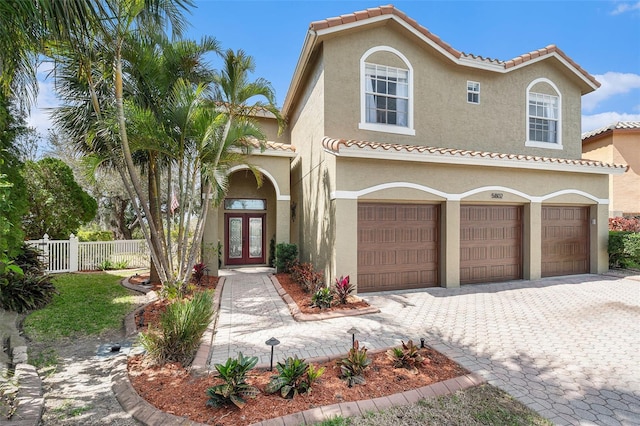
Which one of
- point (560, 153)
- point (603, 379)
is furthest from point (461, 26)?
point (603, 379)

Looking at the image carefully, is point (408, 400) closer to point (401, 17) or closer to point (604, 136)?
point (401, 17)

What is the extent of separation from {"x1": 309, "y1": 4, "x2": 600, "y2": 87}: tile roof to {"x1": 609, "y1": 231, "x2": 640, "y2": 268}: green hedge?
22.0 ft

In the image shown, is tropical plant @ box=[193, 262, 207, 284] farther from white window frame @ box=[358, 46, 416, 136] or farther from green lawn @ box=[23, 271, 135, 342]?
white window frame @ box=[358, 46, 416, 136]

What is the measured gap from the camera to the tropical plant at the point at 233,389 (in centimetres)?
397

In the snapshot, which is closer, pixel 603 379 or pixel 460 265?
pixel 603 379

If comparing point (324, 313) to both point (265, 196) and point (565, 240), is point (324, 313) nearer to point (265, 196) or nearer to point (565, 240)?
point (265, 196)

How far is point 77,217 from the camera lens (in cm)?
1534

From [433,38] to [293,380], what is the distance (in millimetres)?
12032

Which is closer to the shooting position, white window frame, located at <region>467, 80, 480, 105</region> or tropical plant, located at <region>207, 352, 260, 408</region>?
tropical plant, located at <region>207, 352, 260, 408</region>

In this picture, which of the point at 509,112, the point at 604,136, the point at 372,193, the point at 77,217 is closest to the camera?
the point at 372,193

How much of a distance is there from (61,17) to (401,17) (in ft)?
32.4

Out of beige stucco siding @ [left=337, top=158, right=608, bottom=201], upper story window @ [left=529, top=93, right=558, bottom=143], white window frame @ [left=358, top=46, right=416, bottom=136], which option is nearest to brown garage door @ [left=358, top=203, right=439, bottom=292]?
beige stucco siding @ [left=337, top=158, right=608, bottom=201]

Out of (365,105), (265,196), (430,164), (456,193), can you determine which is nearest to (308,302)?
(430,164)

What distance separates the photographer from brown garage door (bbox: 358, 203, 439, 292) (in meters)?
9.95
